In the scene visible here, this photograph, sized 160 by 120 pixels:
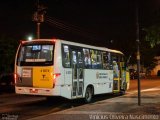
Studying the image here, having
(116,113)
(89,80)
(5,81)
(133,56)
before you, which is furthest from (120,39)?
(116,113)

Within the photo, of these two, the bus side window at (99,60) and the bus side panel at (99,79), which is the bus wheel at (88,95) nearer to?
the bus side panel at (99,79)

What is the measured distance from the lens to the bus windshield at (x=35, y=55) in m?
16.9

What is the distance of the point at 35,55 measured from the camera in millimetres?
17375

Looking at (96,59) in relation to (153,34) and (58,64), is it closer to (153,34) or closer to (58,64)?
(58,64)

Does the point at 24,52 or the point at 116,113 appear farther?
the point at 24,52

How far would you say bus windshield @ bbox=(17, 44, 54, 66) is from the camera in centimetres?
1690

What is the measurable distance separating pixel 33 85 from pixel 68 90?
166 cm

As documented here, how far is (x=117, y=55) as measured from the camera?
78.6 feet

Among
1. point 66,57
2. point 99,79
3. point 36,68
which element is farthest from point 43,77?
point 99,79

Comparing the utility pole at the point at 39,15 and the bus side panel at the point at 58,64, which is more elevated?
the utility pole at the point at 39,15

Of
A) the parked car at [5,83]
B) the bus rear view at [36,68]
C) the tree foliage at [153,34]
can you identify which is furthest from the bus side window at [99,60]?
the parked car at [5,83]

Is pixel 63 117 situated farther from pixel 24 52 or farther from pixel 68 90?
pixel 24 52

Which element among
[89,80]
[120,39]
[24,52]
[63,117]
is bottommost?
[63,117]

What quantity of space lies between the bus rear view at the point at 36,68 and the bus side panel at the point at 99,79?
292 cm
